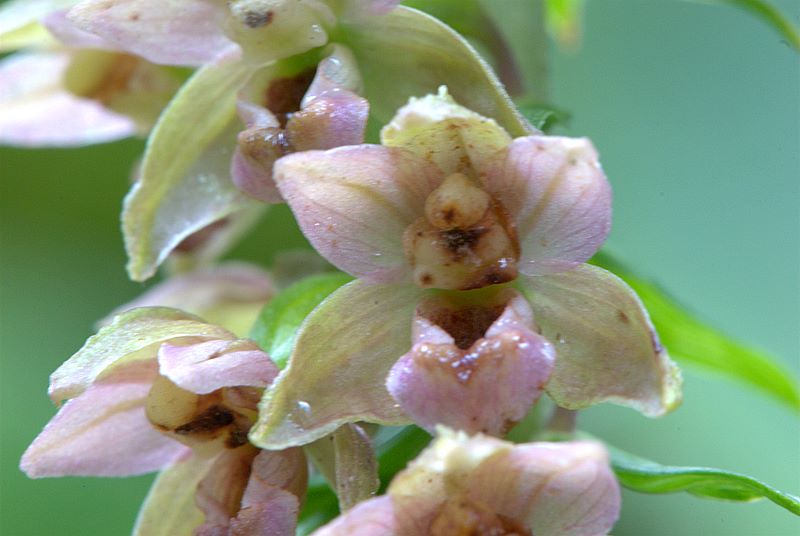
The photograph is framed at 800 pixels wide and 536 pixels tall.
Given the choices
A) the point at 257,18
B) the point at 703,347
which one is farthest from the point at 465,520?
the point at 703,347

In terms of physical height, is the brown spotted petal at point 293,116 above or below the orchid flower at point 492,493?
above

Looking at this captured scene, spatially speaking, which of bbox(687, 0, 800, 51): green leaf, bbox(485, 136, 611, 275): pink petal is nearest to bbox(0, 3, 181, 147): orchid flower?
bbox(485, 136, 611, 275): pink petal

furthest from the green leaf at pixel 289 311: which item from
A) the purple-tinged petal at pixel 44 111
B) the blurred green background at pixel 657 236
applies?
the blurred green background at pixel 657 236

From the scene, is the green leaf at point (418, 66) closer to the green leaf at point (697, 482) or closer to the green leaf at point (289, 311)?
the green leaf at point (289, 311)

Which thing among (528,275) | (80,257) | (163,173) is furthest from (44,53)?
(80,257)

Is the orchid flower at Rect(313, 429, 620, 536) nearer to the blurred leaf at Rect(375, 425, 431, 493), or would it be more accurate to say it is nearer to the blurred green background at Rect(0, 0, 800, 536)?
the blurred leaf at Rect(375, 425, 431, 493)

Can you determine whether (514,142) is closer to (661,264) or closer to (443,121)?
(443,121)
